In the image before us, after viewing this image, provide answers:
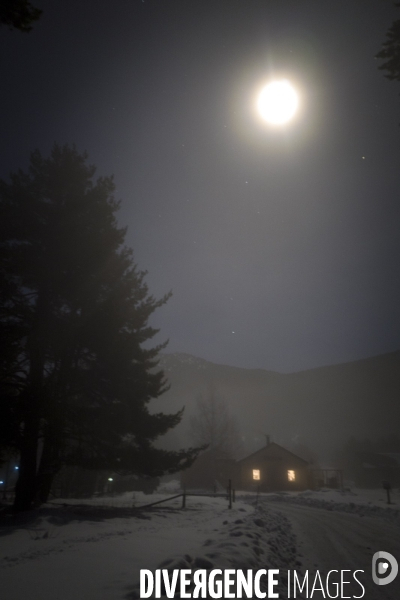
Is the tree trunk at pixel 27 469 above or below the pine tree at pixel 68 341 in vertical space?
below

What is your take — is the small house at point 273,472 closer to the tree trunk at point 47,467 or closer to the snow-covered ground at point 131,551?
the tree trunk at point 47,467

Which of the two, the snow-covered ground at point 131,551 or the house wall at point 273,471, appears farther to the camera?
the house wall at point 273,471

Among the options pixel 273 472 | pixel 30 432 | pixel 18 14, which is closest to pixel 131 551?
pixel 30 432

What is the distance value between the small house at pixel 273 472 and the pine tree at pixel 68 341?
41.3 meters

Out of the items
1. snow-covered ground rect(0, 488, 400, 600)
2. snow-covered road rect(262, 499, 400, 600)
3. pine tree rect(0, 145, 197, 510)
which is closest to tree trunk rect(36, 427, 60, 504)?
pine tree rect(0, 145, 197, 510)

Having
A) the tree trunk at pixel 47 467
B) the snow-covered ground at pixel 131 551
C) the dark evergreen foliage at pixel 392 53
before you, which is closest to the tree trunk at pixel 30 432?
the tree trunk at pixel 47 467

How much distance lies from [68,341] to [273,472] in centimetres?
4771

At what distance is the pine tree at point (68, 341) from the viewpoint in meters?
12.3

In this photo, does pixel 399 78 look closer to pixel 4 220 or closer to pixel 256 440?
pixel 4 220

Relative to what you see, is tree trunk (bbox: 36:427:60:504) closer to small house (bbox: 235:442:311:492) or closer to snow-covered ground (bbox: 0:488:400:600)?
snow-covered ground (bbox: 0:488:400:600)

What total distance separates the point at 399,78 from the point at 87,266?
501 inches

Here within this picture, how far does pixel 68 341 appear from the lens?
44.0 ft

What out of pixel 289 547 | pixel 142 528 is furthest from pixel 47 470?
pixel 289 547

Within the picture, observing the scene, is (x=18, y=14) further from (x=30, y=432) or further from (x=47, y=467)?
(x=47, y=467)
